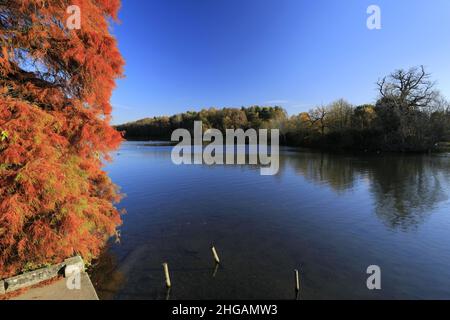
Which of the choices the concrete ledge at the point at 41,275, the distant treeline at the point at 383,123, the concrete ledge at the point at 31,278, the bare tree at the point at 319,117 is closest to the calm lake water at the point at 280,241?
the concrete ledge at the point at 41,275

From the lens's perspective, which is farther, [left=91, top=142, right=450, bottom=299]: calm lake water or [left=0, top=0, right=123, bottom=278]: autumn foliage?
[left=91, top=142, right=450, bottom=299]: calm lake water

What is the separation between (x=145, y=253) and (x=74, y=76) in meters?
6.70

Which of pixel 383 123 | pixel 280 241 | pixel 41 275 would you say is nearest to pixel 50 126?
pixel 41 275

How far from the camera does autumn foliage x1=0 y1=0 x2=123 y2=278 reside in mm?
5633

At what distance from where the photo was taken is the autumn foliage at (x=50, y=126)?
5.63 meters

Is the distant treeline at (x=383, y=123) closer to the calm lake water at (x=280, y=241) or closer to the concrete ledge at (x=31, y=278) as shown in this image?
the calm lake water at (x=280, y=241)

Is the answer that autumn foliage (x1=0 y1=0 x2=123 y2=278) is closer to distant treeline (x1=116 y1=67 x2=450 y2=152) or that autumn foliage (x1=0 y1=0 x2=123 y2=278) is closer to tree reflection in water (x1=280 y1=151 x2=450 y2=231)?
tree reflection in water (x1=280 y1=151 x2=450 y2=231)

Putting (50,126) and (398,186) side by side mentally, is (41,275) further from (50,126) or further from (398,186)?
(398,186)

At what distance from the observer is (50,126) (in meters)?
6.32

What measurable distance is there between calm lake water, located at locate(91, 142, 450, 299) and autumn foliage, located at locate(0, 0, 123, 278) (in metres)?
2.54

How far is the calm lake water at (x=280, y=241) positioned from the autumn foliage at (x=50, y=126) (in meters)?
2.54

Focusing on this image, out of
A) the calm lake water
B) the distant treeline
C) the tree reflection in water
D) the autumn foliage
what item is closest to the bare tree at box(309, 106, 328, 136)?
the distant treeline

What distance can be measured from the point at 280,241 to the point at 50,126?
920cm
